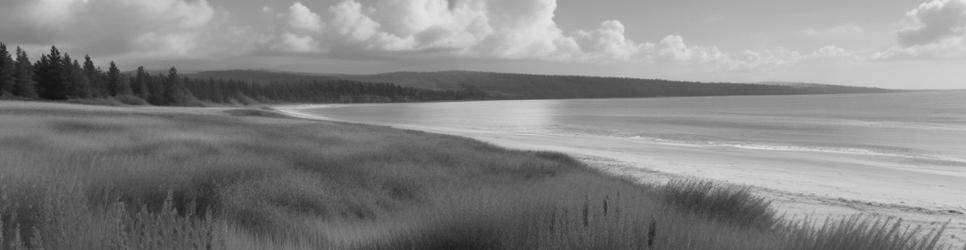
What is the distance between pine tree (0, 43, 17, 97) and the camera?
210 ft

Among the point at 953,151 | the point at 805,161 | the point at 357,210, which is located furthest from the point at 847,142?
the point at 357,210

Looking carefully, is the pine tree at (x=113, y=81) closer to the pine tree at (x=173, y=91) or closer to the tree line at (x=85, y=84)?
the tree line at (x=85, y=84)

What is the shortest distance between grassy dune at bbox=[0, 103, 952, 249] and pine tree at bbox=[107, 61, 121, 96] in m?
85.5

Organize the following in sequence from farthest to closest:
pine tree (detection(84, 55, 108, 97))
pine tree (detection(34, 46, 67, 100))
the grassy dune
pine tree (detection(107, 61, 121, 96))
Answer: pine tree (detection(107, 61, 121, 96)) < pine tree (detection(84, 55, 108, 97)) < pine tree (detection(34, 46, 67, 100)) < the grassy dune

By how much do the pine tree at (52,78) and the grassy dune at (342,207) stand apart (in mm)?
67926

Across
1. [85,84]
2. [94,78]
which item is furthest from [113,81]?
[85,84]

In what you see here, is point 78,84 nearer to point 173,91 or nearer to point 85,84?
point 85,84

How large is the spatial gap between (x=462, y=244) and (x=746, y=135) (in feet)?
135

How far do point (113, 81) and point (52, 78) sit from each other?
18970mm

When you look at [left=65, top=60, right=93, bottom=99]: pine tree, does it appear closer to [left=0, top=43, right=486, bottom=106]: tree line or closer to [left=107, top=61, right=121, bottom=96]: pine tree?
[left=0, top=43, right=486, bottom=106]: tree line

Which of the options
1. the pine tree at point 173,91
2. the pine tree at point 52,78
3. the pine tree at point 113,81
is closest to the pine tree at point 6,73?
the pine tree at point 52,78

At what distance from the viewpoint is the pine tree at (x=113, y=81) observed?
88.2m

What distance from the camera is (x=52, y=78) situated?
70.4m

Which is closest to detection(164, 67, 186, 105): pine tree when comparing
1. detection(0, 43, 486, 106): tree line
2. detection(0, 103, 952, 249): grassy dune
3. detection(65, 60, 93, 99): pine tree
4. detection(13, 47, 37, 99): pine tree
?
detection(0, 43, 486, 106): tree line
